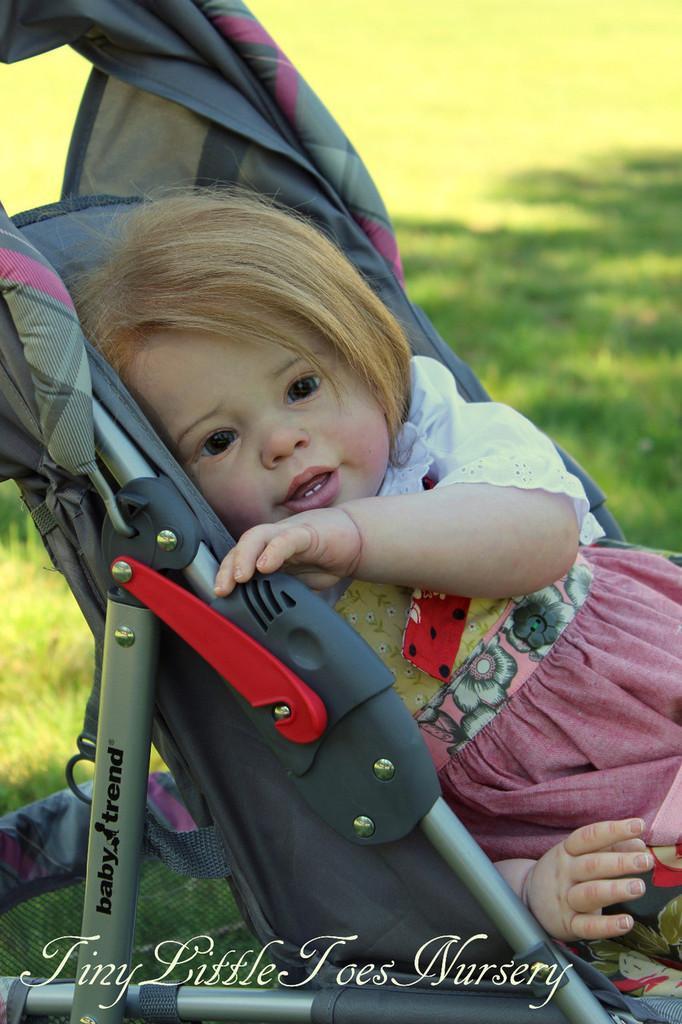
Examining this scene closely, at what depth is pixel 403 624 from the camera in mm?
1635

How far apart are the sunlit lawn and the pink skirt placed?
47.3 inches

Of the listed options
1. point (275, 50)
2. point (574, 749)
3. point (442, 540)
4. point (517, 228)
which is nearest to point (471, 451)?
point (442, 540)

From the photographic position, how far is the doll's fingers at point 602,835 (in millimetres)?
1330

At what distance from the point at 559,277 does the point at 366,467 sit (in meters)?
3.77

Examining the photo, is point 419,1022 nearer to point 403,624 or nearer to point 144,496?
point 403,624

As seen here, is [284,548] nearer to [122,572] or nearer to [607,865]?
[122,572]

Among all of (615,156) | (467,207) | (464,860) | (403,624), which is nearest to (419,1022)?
(464,860)

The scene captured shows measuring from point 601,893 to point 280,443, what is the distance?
71 cm

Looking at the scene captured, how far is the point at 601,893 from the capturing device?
1.32 m

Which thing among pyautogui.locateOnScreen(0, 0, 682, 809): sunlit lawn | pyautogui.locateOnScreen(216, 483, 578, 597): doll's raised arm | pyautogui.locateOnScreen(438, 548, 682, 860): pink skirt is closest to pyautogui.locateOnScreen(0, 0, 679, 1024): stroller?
pyautogui.locateOnScreen(216, 483, 578, 597): doll's raised arm

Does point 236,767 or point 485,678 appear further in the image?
point 485,678

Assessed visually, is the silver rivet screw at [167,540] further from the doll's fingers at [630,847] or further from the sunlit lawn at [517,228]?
the sunlit lawn at [517,228]

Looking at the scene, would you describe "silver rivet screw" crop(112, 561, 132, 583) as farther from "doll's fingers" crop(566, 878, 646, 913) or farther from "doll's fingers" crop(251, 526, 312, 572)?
"doll's fingers" crop(566, 878, 646, 913)

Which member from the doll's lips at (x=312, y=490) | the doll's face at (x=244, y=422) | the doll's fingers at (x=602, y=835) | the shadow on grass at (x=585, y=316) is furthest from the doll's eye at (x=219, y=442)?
the shadow on grass at (x=585, y=316)
